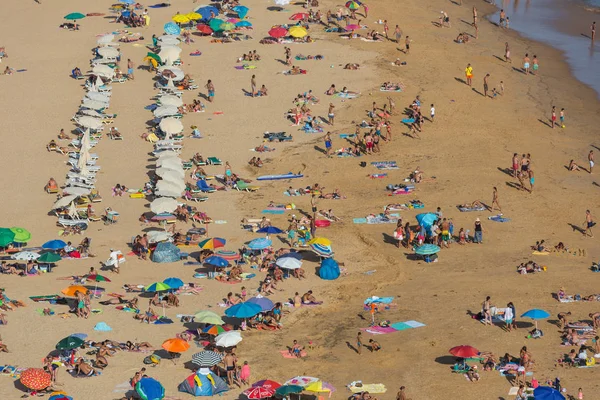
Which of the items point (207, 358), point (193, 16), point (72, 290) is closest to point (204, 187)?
point (72, 290)

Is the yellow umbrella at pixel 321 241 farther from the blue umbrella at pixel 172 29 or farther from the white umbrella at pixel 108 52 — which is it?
the blue umbrella at pixel 172 29

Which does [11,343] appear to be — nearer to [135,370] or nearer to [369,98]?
[135,370]

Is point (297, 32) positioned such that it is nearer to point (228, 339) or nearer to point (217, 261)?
point (217, 261)

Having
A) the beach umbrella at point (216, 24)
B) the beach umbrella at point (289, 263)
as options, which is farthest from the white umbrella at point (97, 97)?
the beach umbrella at point (289, 263)

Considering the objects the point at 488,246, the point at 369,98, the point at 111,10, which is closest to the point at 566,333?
the point at 488,246

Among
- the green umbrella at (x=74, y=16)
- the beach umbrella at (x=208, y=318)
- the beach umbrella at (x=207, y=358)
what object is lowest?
the green umbrella at (x=74, y=16)

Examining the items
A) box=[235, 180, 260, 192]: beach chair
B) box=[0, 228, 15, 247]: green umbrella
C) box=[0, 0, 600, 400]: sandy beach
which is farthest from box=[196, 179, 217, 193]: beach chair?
box=[0, 228, 15, 247]: green umbrella
